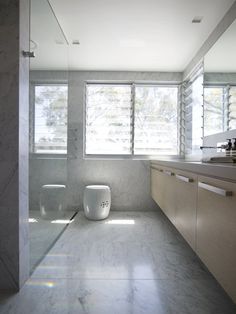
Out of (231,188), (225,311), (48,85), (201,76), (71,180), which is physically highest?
(201,76)

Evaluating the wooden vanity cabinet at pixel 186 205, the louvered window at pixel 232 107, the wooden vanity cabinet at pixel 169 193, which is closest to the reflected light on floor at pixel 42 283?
the wooden vanity cabinet at pixel 186 205

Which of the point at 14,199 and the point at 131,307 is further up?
the point at 14,199

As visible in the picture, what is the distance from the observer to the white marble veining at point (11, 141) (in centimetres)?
158

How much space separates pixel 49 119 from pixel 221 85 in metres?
1.62

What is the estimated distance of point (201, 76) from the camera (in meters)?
3.01

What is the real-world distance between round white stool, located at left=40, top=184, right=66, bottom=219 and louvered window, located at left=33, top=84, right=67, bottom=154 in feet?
1.12

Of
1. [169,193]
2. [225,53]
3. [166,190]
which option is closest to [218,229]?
[169,193]

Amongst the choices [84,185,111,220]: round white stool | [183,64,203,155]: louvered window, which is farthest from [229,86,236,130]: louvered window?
[84,185,111,220]: round white stool

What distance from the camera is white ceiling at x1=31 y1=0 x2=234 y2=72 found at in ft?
6.93

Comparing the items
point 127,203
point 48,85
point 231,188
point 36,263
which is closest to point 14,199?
point 36,263

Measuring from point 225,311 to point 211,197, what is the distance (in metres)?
0.70

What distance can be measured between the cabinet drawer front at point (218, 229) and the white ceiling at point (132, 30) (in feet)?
4.92

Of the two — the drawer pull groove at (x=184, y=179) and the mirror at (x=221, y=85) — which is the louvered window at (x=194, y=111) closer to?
the mirror at (x=221, y=85)

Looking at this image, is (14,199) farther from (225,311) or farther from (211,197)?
(225,311)
